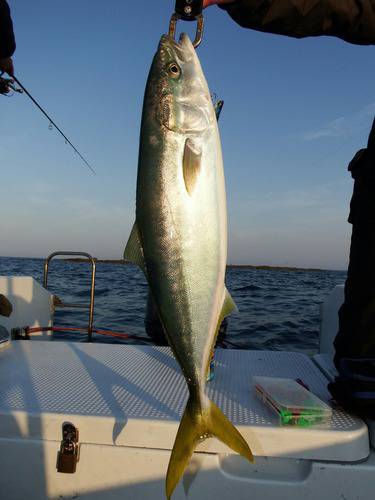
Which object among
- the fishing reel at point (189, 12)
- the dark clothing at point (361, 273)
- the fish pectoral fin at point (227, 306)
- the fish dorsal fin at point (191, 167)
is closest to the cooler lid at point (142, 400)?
the dark clothing at point (361, 273)

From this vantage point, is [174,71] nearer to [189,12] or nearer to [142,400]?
[189,12]

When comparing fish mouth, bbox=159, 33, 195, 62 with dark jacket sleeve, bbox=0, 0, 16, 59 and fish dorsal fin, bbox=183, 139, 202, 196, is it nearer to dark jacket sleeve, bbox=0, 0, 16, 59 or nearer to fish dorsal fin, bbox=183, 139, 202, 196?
fish dorsal fin, bbox=183, 139, 202, 196

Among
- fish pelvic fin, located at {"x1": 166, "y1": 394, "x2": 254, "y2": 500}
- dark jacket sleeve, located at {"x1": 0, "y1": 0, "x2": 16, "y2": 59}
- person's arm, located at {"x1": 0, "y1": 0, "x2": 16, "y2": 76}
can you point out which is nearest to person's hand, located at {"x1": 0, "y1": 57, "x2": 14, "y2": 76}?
person's arm, located at {"x1": 0, "y1": 0, "x2": 16, "y2": 76}

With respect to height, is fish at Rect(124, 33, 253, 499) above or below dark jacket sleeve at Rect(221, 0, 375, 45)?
below

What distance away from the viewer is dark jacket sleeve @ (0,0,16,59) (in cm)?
319

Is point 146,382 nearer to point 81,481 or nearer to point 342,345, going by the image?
point 81,481

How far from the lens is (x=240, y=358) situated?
3338mm

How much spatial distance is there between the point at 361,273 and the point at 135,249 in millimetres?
1360

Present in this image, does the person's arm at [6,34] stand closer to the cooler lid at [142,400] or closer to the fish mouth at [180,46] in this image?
the fish mouth at [180,46]

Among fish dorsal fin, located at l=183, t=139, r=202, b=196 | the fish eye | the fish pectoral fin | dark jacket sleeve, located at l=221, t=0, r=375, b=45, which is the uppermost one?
dark jacket sleeve, located at l=221, t=0, r=375, b=45

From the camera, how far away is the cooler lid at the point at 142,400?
6.56 ft

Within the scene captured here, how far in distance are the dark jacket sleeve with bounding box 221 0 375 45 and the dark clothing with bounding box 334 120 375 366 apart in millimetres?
548

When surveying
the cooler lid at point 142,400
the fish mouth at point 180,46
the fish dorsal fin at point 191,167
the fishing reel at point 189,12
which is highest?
the fishing reel at point 189,12

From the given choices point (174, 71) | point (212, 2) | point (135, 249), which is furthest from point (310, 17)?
point (135, 249)
